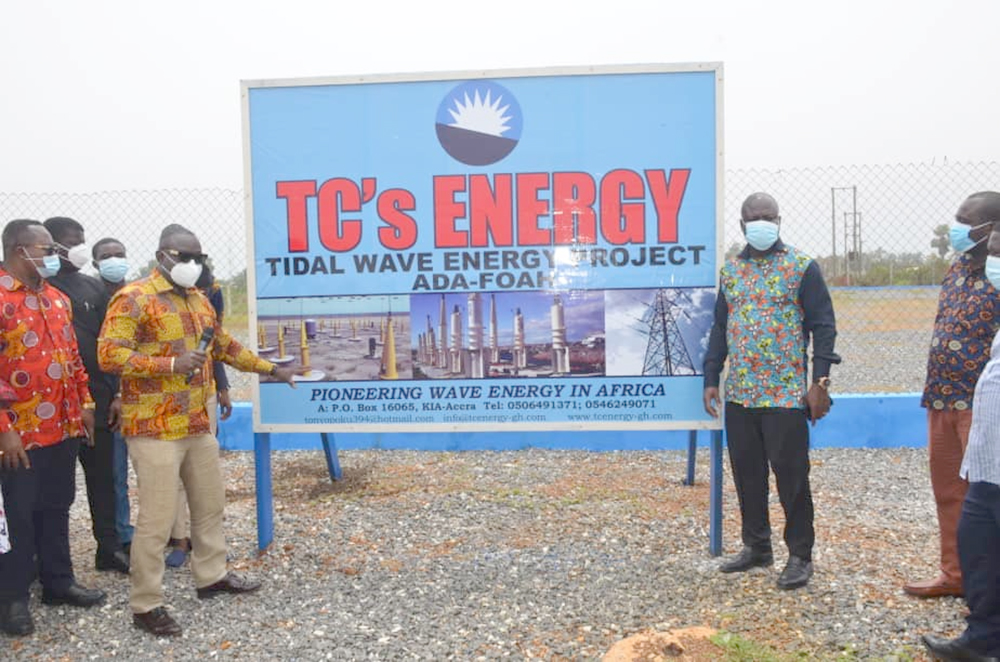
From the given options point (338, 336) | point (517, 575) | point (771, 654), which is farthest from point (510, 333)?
point (771, 654)

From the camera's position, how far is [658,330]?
4.36 metres

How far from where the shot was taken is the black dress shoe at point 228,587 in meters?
4.04

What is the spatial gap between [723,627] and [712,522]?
970mm

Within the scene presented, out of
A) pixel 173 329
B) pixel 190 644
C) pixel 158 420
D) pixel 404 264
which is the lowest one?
pixel 190 644

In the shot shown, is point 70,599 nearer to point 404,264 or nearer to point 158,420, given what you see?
point 158,420

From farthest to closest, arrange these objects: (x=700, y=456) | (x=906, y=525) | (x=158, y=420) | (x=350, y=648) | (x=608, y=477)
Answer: (x=700, y=456), (x=608, y=477), (x=906, y=525), (x=158, y=420), (x=350, y=648)

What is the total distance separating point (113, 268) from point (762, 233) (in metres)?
3.52

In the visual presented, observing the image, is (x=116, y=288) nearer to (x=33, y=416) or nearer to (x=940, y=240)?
(x=33, y=416)

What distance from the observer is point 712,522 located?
4414 mm

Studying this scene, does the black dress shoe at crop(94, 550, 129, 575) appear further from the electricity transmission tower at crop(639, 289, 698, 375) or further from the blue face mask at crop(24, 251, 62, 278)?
the electricity transmission tower at crop(639, 289, 698, 375)

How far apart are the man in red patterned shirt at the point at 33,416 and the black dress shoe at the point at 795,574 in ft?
11.1

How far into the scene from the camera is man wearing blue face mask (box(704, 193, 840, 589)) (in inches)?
151

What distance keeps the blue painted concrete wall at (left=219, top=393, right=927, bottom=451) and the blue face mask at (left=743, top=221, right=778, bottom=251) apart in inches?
127

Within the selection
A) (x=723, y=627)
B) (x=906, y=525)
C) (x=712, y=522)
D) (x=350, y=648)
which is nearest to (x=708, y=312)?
(x=712, y=522)
